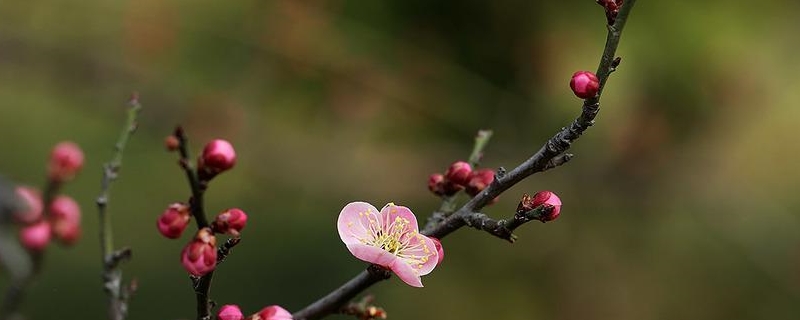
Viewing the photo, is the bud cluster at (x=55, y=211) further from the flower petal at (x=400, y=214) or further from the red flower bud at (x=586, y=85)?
the red flower bud at (x=586, y=85)

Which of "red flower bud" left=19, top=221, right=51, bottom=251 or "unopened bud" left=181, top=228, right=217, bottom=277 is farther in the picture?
"red flower bud" left=19, top=221, right=51, bottom=251

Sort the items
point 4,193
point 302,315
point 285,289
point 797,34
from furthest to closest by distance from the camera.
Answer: point 797,34, point 285,289, point 302,315, point 4,193

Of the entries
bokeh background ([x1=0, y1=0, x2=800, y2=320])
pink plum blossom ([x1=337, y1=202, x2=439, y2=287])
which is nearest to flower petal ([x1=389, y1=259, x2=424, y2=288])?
pink plum blossom ([x1=337, y1=202, x2=439, y2=287])

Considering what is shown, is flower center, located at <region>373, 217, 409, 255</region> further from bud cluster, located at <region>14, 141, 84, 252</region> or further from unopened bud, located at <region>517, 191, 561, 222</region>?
bud cluster, located at <region>14, 141, 84, 252</region>

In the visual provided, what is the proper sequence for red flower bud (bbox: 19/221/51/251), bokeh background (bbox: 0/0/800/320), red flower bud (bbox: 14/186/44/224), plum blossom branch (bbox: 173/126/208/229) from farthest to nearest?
bokeh background (bbox: 0/0/800/320) → red flower bud (bbox: 19/221/51/251) → red flower bud (bbox: 14/186/44/224) → plum blossom branch (bbox: 173/126/208/229)

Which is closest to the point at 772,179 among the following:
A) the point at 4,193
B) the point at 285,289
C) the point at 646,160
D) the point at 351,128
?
the point at 646,160

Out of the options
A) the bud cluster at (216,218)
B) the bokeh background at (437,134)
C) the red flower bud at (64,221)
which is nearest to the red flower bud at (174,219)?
the bud cluster at (216,218)

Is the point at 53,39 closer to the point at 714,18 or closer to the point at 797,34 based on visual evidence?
the point at 714,18
